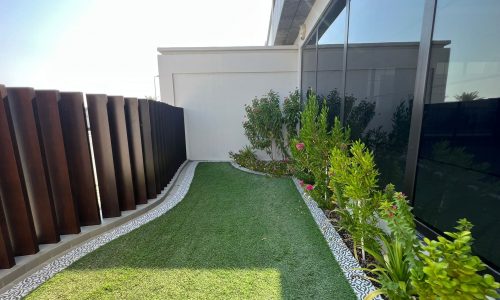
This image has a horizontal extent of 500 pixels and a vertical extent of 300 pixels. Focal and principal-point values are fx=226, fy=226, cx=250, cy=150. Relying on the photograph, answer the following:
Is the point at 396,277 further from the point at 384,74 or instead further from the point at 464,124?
the point at 384,74

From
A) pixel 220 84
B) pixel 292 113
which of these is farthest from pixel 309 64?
pixel 220 84

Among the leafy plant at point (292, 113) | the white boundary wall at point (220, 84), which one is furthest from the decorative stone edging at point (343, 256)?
→ the white boundary wall at point (220, 84)

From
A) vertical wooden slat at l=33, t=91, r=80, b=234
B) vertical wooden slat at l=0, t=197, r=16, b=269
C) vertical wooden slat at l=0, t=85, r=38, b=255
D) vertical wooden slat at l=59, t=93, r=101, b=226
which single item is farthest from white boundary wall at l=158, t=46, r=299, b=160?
vertical wooden slat at l=0, t=197, r=16, b=269

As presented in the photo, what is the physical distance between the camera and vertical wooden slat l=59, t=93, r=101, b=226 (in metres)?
2.55

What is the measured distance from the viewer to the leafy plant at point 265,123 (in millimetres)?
6223

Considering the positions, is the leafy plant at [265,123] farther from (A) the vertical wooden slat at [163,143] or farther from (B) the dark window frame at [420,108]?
(B) the dark window frame at [420,108]

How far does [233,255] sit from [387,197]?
5.21 feet

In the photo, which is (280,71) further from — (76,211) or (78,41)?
(78,41)

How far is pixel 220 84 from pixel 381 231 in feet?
19.5

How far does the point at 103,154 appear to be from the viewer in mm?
2916

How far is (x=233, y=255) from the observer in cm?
238

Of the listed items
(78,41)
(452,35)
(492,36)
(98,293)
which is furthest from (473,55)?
(78,41)

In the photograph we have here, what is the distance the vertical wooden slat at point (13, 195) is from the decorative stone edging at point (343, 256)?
2.98 meters

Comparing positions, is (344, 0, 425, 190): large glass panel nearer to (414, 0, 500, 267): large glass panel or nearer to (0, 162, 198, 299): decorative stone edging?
(414, 0, 500, 267): large glass panel
